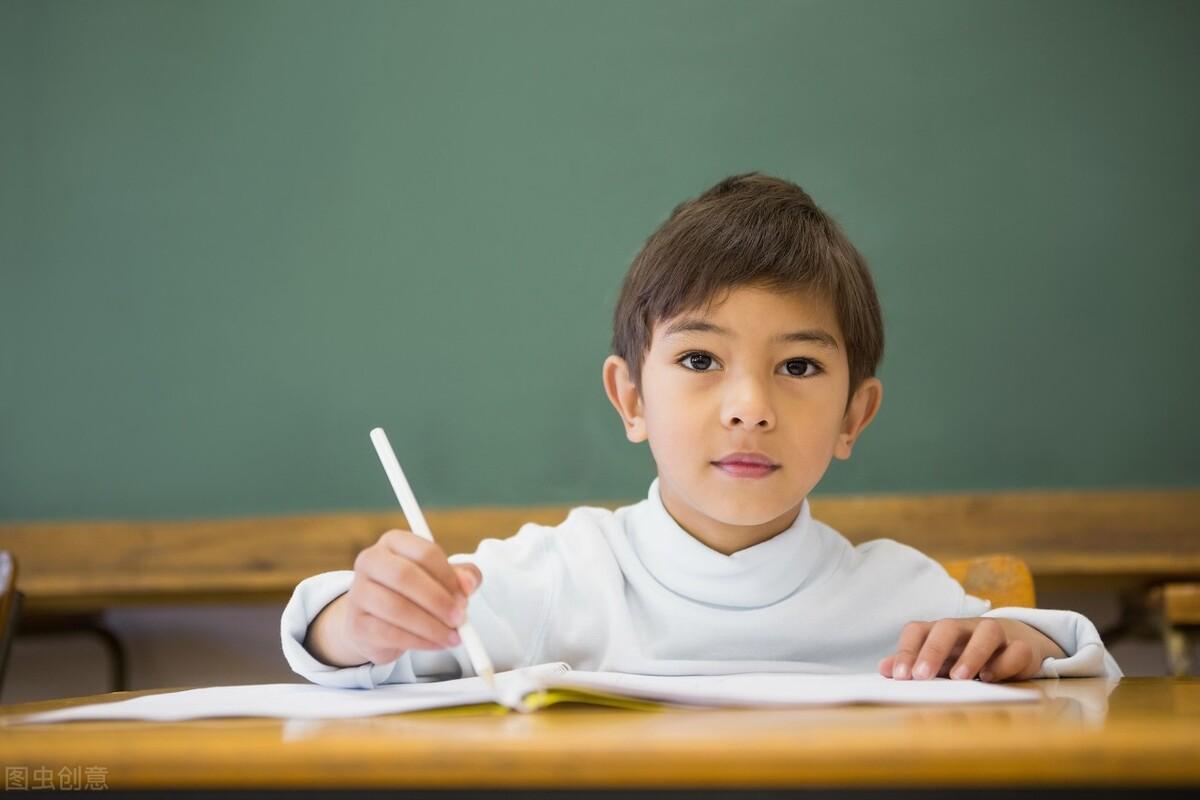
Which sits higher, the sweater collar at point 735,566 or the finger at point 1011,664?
the sweater collar at point 735,566

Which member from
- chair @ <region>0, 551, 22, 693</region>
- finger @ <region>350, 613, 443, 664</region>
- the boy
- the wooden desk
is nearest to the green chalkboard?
the wooden desk

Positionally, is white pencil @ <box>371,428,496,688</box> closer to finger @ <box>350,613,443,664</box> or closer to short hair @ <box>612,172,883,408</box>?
finger @ <box>350,613,443,664</box>

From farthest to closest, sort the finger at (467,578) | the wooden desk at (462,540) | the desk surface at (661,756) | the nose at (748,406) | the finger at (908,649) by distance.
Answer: the wooden desk at (462,540), the nose at (748,406), the finger at (908,649), the finger at (467,578), the desk surface at (661,756)

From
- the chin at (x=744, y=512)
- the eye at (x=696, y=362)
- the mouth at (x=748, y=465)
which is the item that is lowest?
the chin at (x=744, y=512)

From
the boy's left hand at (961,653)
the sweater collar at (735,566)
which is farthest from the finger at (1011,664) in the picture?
the sweater collar at (735,566)

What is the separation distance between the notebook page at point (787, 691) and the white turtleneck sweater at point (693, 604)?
31 cm

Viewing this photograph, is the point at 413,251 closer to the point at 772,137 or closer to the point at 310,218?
the point at 310,218

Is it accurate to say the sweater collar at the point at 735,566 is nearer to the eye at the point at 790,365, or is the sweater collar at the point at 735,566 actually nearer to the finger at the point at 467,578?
the eye at the point at 790,365

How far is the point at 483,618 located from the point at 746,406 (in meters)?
0.29

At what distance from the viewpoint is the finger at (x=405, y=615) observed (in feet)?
2.17

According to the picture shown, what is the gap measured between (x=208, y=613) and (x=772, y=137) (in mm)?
1501

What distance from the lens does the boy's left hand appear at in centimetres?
74

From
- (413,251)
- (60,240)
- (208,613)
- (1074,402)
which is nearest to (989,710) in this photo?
(1074,402)

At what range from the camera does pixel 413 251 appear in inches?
86.7
